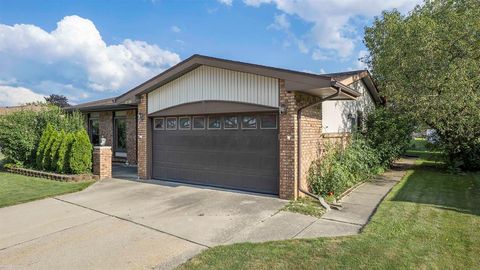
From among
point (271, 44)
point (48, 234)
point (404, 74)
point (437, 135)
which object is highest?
point (271, 44)

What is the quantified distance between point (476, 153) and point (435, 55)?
467 centimetres

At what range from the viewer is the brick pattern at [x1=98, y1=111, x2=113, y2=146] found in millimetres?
15305

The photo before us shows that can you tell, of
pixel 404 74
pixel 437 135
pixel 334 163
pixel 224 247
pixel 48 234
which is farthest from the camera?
pixel 437 135

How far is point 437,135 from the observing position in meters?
13.3

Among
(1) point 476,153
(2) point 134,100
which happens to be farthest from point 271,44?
(1) point 476,153

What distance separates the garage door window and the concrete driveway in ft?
7.39

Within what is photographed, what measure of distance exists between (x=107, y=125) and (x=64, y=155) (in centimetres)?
482

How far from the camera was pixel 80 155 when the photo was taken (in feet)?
34.8

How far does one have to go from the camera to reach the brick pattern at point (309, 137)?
776 centimetres

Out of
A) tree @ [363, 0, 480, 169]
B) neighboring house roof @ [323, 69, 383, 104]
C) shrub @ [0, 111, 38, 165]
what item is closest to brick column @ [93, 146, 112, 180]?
shrub @ [0, 111, 38, 165]

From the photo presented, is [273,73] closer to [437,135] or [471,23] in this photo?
[471,23]

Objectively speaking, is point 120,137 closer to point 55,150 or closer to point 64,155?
point 55,150

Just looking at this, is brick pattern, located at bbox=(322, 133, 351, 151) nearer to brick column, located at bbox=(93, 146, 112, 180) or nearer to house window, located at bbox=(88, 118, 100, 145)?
brick column, located at bbox=(93, 146, 112, 180)

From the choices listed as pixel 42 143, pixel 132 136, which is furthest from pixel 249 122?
pixel 42 143
